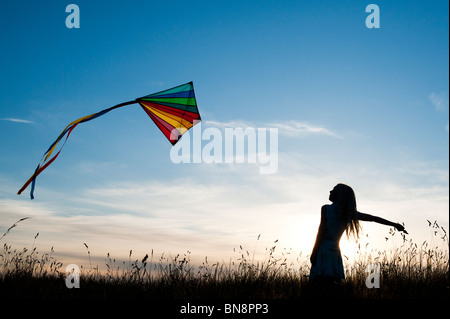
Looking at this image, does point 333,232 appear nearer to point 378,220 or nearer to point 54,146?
point 378,220

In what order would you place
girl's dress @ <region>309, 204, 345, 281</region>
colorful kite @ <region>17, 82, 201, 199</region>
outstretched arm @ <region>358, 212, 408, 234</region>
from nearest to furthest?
girl's dress @ <region>309, 204, 345, 281</region> < outstretched arm @ <region>358, 212, 408, 234</region> < colorful kite @ <region>17, 82, 201, 199</region>

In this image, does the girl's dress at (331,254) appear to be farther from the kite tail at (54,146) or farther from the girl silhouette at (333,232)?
the kite tail at (54,146)

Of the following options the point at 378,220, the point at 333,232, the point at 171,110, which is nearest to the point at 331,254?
the point at 333,232

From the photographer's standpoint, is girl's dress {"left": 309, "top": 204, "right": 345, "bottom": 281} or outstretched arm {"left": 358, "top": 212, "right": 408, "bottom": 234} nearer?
girl's dress {"left": 309, "top": 204, "right": 345, "bottom": 281}

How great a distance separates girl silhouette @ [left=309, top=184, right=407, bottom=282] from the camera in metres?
4.21

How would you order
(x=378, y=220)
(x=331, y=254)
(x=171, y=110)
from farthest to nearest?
(x=171, y=110), (x=378, y=220), (x=331, y=254)

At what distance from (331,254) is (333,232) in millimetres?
247

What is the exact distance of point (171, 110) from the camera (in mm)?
6383

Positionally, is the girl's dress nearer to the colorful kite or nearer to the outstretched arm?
the outstretched arm

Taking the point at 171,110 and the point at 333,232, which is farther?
the point at 171,110

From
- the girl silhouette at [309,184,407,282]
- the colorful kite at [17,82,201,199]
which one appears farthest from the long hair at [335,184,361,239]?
the colorful kite at [17,82,201,199]

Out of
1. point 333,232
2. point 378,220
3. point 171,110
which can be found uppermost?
point 171,110
